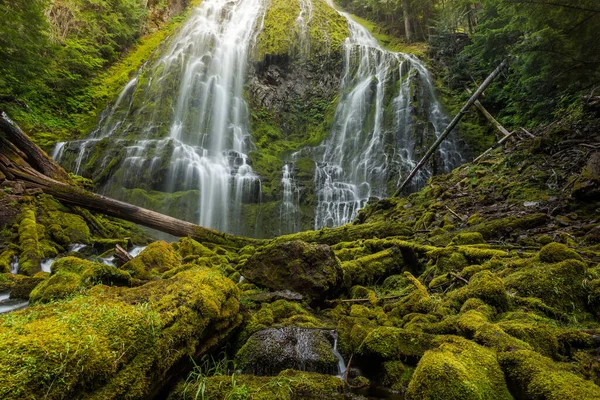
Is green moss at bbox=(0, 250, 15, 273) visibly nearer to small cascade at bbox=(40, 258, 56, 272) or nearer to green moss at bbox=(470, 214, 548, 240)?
small cascade at bbox=(40, 258, 56, 272)

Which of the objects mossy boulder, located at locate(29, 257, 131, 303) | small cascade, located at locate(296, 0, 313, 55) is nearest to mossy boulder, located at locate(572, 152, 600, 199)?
mossy boulder, located at locate(29, 257, 131, 303)

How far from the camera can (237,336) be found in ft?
10.5

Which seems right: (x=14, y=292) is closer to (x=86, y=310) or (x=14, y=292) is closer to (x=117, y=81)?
(x=86, y=310)

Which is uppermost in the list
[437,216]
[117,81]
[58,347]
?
[117,81]

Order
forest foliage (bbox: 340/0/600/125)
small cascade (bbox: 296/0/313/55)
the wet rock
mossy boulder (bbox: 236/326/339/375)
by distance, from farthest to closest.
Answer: small cascade (bbox: 296/0/313/55), forest foliage (bbox: 340/0/600/125), the wet rock, mossy boulder (bbox: 236/326/339/375)

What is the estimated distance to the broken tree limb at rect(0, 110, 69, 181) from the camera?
8211mm

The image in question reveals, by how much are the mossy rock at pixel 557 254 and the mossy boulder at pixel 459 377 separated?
210 centimetres

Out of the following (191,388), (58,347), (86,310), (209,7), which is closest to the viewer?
(58,347)


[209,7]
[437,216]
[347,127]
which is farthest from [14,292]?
[209,7]

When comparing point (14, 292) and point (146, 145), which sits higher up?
point (146, 145)

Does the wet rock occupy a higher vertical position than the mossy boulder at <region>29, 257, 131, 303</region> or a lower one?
lower

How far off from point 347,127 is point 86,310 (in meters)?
18.2

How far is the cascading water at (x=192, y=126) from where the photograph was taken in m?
14.7

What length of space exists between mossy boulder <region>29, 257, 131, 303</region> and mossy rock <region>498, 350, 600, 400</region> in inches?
144
